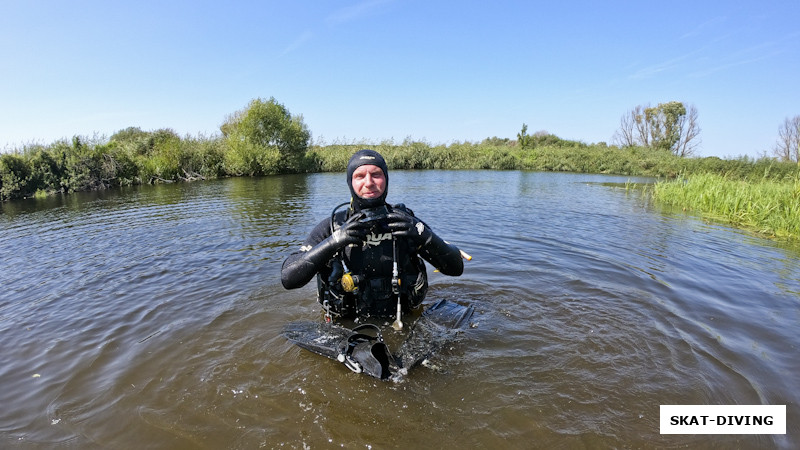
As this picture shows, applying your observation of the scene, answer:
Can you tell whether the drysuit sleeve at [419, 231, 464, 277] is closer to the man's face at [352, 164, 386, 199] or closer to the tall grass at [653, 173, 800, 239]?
the man's face at [352, 164, 386, 199]

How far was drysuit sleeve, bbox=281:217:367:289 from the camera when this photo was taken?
3.44 m

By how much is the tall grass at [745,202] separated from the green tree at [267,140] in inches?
1272

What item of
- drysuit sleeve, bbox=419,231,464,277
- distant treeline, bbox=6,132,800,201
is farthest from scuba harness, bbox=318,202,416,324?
distant treeline, bbox=6,132,800,201

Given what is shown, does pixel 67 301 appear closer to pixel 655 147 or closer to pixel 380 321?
pixel 380 321

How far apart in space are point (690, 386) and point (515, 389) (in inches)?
61.4

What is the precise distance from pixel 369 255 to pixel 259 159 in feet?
114

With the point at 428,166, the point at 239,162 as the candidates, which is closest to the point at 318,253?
the point at 239,162

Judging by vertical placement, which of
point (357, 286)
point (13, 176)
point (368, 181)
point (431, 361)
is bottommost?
point (431, 361)

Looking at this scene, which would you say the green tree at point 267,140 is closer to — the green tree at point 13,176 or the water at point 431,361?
the green tree at point 13,176

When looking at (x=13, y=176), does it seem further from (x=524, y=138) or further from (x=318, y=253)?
(x=524, y=138)

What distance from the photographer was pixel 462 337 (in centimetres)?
415

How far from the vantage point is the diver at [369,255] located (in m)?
3.51

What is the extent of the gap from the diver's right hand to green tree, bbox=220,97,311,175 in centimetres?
3434

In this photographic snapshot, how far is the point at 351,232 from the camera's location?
135 inches
